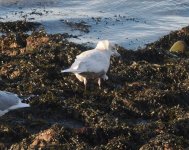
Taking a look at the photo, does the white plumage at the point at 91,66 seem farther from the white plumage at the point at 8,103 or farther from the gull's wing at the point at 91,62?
the white plumage at the point at 8,103

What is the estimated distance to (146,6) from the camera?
661 inches

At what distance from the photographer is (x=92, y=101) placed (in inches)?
317

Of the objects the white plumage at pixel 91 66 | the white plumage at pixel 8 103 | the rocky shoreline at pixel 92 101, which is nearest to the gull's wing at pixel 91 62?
the white plumage at pixel 91 66

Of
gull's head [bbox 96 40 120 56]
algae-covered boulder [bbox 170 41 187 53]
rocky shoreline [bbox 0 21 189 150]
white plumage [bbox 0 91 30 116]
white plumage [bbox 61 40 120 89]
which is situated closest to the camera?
rocky shoreline [bbox 0 21 189 150]

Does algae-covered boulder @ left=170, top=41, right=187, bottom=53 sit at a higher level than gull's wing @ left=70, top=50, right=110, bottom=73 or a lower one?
lower

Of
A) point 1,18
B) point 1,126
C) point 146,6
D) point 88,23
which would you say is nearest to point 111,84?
point 1,126

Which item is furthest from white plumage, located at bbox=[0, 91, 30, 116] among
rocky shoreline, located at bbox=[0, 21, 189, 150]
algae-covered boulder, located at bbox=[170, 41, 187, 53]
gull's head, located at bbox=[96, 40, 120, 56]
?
algae-covered boulder, located at bbox=[170, 41, 187, 53]

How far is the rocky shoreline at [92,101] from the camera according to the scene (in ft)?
21.4

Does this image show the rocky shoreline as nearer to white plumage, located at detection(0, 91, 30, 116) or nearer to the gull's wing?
white plumage, located at detection(0, 91, 30, 116)

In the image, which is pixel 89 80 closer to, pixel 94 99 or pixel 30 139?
pixel 94 99

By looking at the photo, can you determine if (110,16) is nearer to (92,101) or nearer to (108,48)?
(108,48)

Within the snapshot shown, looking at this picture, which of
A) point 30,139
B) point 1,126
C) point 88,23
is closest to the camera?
point 30,139

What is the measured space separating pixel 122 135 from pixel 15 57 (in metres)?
4.09

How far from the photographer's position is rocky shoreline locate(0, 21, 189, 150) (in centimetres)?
652
